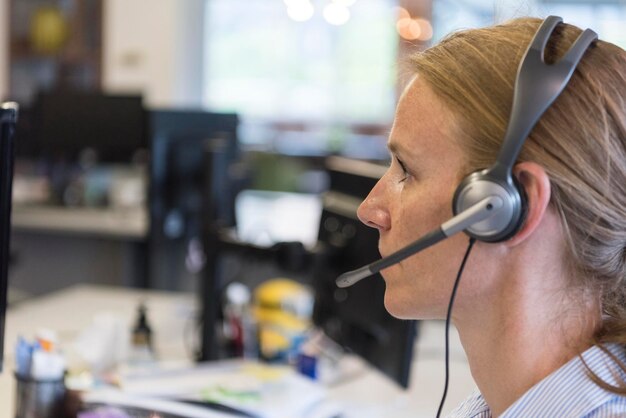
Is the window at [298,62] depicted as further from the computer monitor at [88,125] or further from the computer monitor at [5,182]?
the computer monitor at [5,182]

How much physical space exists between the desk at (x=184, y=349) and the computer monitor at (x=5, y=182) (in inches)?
13.1

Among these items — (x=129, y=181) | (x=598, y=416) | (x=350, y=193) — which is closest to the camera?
(x=598, y=416)

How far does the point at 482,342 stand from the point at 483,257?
9cm

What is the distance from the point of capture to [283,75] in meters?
6.13

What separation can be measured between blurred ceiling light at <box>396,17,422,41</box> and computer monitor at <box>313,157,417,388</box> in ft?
12.7

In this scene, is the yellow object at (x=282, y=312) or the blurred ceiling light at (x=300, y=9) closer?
the yellow object at (x=282, y=312)

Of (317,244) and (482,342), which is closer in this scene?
(482,342)

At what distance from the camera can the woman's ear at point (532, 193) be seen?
808 mm

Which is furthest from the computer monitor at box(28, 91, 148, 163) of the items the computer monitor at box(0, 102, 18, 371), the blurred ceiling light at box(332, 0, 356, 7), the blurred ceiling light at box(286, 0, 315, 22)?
the computer monitor at box(0, 102, 18, 371)

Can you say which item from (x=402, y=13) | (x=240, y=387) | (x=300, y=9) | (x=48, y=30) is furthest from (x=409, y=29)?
(x=240, y=387)

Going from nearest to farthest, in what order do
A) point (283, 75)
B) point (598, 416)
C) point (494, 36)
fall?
point (598, 416)
point (494, 36)
point (283, 75)

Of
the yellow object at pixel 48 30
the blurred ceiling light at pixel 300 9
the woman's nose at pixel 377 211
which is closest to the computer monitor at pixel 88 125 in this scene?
the yellow object at pixel 48 30

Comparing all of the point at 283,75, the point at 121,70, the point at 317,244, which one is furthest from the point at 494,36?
the point at 283,75

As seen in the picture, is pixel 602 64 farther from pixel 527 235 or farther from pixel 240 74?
pixel 240 74
